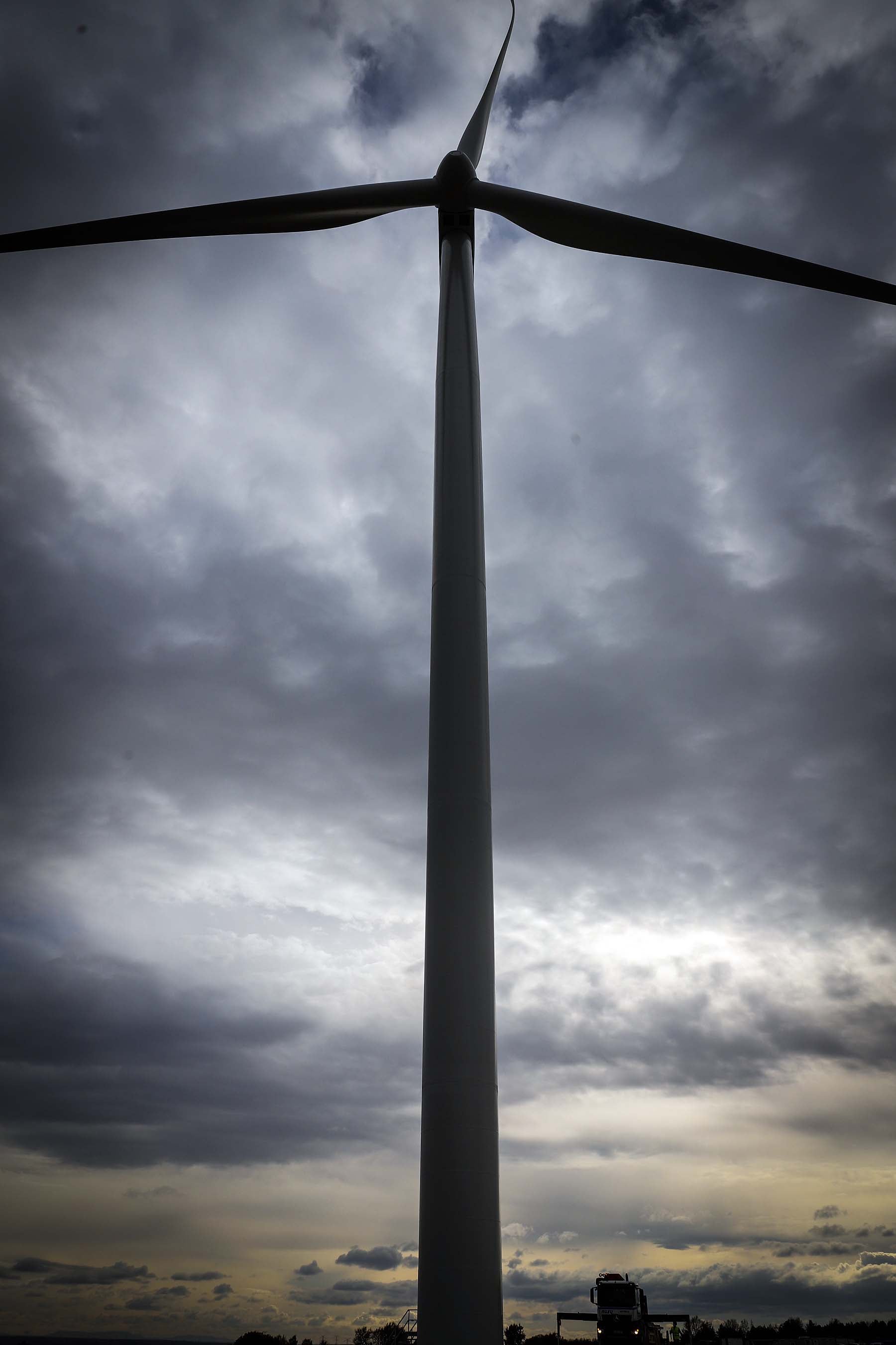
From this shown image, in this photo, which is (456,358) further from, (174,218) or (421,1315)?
(421,1315)

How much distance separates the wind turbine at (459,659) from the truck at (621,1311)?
38.5 metres

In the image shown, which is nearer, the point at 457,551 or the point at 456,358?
the point at 457,551

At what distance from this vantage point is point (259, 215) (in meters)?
29.8

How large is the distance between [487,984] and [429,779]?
14.7ft

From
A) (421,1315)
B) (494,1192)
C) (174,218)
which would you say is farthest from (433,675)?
(174,218)

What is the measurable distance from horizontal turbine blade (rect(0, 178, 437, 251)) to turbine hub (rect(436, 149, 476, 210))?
0.32 meters

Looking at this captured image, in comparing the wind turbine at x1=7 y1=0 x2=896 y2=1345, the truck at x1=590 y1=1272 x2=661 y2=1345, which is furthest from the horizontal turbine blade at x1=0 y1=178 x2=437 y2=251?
the truck at x1=590 y1=1272 x2=661 y2=1345

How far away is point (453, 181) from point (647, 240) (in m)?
5.99

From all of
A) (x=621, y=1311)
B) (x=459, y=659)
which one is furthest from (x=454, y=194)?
(x=621, y=1311)

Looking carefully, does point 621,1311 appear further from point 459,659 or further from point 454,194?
point 454,194

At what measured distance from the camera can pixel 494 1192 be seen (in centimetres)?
1875

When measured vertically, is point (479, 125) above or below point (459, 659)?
above

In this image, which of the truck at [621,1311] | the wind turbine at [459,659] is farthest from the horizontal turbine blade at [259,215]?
the truck at [621,1311]

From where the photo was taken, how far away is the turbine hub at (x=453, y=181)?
29.6 metres
